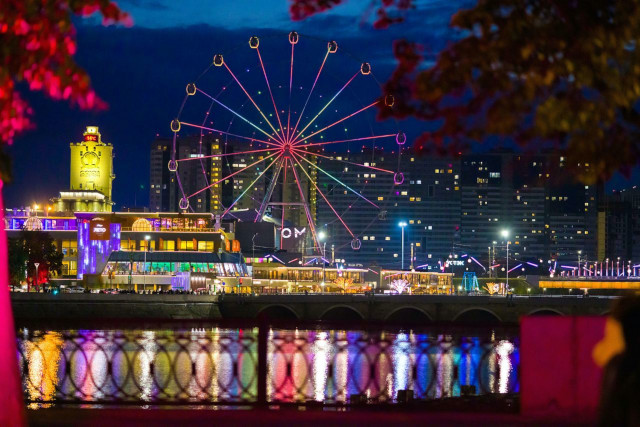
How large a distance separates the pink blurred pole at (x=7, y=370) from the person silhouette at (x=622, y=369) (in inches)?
239

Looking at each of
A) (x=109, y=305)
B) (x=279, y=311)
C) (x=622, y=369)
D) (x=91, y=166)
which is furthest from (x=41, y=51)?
(x=91, y=166)

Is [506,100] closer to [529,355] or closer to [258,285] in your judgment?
[529,355]

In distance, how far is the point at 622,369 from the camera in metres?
6.01

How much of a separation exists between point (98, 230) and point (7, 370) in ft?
370

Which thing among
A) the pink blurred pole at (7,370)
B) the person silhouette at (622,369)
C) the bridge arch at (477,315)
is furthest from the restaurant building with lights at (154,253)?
the person silhouette at (622,369)

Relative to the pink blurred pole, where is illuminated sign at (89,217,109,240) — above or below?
above

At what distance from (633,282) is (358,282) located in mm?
38199

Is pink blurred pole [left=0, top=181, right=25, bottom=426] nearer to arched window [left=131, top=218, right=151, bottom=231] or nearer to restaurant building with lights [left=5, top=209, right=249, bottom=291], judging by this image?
restaurant building with lights [left=5, top=209, right=249, bottom=291]

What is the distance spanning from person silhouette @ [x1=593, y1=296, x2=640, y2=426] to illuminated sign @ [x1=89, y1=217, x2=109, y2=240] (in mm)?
116803

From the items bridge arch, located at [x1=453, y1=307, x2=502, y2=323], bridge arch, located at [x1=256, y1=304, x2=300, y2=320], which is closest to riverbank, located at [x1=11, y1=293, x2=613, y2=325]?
bridge arch, located at [x1=256, y1=304, x2=300, y2=320]

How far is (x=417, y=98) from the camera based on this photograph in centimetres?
Answer: 1055

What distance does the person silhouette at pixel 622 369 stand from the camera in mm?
5922

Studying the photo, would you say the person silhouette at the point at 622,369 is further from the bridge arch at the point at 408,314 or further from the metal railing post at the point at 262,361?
the bridge arch at the point at 408,314

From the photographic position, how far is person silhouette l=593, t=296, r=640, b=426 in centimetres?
592
